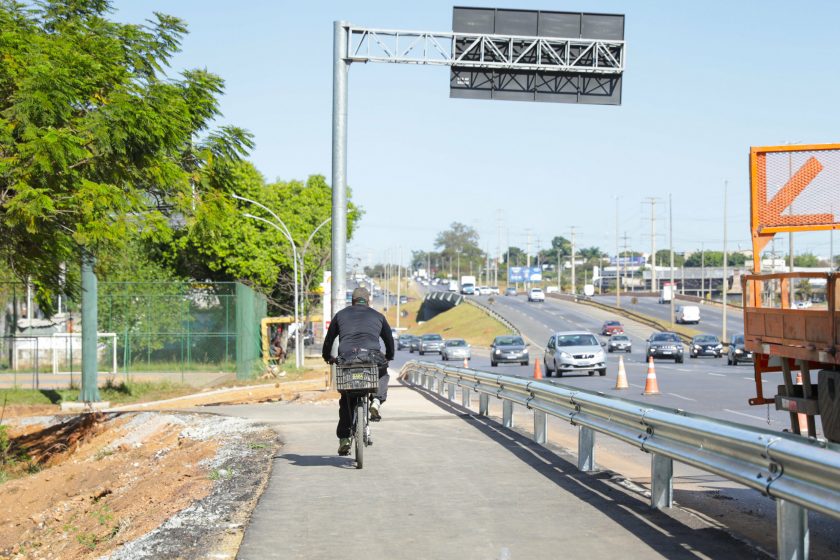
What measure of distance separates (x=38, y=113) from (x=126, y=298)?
23.2 metres

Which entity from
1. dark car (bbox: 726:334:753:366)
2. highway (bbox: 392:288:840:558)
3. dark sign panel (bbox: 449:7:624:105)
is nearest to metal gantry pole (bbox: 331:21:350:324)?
dark sign panel (bbox: 449:7:624:105)

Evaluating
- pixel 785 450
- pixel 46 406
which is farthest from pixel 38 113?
Result: pixel 46 406

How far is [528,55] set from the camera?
24.9 meters

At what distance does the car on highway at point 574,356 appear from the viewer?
1428 inches

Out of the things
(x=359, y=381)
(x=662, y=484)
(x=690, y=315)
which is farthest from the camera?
(x=690, y=315)

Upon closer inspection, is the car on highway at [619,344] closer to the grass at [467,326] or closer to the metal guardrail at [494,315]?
the metal guardrail at [494,315]

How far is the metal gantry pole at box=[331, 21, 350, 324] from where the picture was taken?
2353 centimetres

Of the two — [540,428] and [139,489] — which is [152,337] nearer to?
[139,489]

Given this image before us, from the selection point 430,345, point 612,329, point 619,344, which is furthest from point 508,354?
point 612,329

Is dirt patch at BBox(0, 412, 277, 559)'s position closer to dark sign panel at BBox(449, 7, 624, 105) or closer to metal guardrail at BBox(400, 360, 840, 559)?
metal guardrail at BBox(400, 360, 840, 559)

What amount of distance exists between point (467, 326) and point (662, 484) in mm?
97596

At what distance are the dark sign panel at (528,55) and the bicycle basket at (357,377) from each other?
563 inches

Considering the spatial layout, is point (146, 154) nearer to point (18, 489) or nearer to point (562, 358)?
point (18, 489)

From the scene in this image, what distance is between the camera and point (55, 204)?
1551 centimetres
